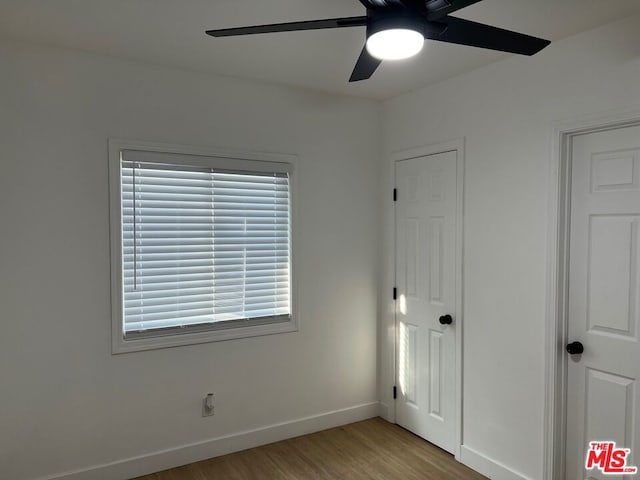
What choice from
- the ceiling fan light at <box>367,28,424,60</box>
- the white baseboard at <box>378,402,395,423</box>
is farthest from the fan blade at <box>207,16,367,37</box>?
the white baseboard at <box>378,402,395,423</box>

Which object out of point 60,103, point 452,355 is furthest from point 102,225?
point 452,355

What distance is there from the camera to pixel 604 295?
2.39m

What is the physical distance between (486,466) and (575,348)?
1011 mm

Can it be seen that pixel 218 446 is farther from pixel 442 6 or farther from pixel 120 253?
pixel 442 6

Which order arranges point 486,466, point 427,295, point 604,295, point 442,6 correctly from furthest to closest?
1. point 427,295
2. point 486,466
3. point 604,295
4. point 442,6

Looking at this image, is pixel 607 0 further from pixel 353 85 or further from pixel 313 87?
pixel 313 87

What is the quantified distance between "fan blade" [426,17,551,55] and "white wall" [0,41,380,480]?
1841 millimetres

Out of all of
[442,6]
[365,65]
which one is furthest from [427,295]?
[442,6]

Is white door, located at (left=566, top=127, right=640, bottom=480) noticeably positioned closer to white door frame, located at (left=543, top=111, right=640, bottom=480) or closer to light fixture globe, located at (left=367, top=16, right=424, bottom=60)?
white door frame, located at (left=543, top=111, right=640, bottom=480)

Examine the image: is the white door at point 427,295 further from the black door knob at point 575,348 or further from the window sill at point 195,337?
the window sill at point 195,337

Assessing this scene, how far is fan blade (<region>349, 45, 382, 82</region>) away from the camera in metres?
1.84

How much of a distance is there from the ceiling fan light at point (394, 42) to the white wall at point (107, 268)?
1778 mm

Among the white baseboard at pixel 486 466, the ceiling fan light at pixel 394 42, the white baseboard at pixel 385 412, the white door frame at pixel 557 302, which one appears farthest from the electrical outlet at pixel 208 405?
the ceiling fan light at pixel 394 42

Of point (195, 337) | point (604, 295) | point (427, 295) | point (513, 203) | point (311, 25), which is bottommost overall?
point (195, 337)
